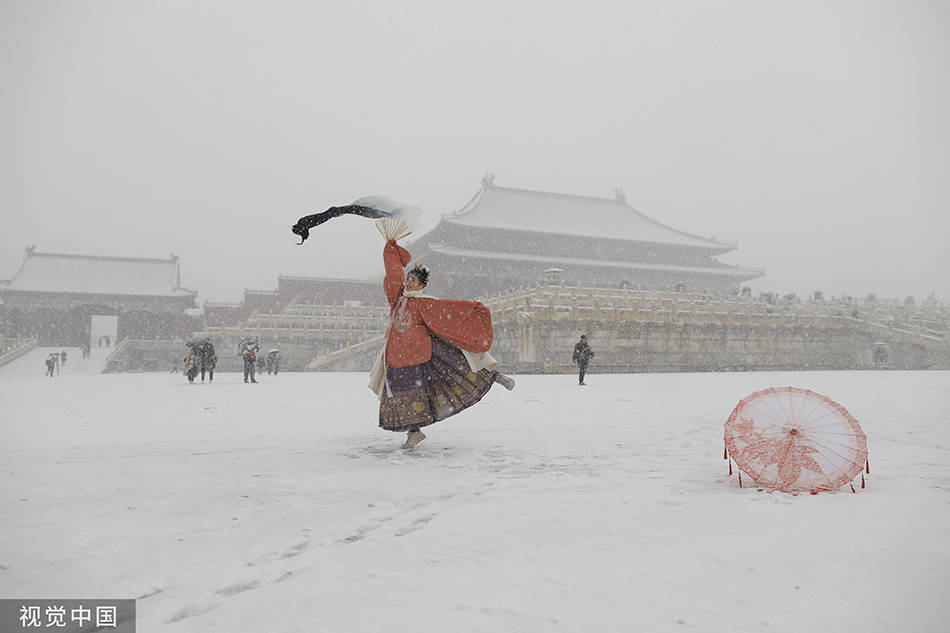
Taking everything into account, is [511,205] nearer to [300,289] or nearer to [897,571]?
[300,289]

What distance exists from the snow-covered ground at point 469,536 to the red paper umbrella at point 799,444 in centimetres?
13

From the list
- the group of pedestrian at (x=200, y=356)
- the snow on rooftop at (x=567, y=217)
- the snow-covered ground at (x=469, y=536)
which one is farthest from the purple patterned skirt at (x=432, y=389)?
the snow on rooftop at (x=567, y=217)

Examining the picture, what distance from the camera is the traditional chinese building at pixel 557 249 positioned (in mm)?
26812

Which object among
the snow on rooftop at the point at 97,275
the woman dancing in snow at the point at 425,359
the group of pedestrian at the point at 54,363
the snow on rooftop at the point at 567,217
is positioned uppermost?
the snow on rooftop at the point at 567,217

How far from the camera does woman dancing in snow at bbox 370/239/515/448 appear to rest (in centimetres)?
440

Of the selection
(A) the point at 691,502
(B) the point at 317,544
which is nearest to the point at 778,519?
(A) the point at 691,502

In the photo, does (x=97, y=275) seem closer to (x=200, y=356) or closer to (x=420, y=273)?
(x=200, y=356)

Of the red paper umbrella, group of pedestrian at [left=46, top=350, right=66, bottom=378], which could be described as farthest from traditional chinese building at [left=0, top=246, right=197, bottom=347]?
the red paper umbrella

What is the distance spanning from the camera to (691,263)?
30938 millimetres

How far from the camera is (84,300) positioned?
28750 millimetres

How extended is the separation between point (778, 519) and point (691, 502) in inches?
15.6

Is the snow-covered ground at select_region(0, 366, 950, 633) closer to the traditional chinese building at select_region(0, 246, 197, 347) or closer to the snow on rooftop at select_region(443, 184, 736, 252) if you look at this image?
the snow on rooftop at select_region(443, 184, 736, 252)

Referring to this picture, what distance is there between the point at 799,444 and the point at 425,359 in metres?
2.60

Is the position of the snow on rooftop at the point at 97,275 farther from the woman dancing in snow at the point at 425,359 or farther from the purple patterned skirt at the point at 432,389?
the purple patterned skirt at the point at 432,389
